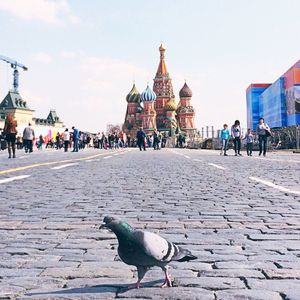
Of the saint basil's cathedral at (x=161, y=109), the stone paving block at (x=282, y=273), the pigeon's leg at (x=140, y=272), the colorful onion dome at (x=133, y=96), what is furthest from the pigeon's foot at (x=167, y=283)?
the colorful onion dome at (x=133, y=96)

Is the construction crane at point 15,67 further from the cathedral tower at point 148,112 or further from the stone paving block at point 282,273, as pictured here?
the stone paving block at point 282,273

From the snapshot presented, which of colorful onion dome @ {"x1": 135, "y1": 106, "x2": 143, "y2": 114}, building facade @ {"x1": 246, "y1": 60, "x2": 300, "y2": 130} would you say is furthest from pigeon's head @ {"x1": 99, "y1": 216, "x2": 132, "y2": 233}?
colorful onion dome @ {"x1": 135, "y1": 106, "x2": 143, "y2": 114}

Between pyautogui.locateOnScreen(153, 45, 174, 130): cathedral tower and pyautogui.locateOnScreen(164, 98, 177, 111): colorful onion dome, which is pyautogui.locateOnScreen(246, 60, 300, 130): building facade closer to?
pyautogui.locateOnScreen(164, 98, 177, 111): colorful onion dome

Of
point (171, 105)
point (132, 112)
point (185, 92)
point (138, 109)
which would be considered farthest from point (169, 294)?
point (132, 112)

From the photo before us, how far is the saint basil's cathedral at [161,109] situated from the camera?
418 feet

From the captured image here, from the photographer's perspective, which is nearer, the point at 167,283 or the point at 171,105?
the point at 167,283

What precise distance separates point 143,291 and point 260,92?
8425 centimetres

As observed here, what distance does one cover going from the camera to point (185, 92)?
133500 mm

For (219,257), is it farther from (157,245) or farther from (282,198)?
(282,198)

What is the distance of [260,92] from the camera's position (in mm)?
85000

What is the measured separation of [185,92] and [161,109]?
7.50 m

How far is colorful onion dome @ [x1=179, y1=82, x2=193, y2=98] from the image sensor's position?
133m

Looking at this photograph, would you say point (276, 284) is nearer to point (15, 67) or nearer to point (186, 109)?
point (186, 109)

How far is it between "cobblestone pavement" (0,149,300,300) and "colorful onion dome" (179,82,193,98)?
410ft
